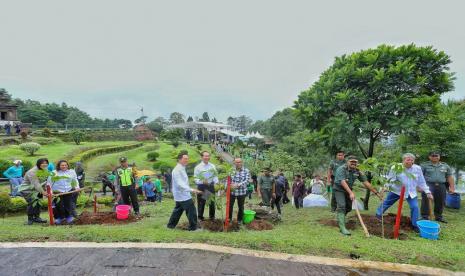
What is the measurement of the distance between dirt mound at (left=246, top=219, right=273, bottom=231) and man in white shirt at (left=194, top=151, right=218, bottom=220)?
878 millimetres

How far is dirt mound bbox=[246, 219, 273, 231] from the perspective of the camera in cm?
573

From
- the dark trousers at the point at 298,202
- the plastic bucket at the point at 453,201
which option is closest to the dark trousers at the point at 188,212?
the dark trousers at the point at 298,202

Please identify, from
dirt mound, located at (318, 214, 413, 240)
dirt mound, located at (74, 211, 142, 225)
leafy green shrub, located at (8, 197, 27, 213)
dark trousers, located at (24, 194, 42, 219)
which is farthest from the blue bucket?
leafy green shrub, located at (8, 197, 27, 213)

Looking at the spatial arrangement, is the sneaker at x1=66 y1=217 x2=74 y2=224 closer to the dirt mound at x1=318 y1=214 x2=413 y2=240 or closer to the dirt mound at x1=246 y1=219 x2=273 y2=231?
the dirt mound at x1=246 y1=219 x2=273 y2=231

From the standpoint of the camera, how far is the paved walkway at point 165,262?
3633 mm

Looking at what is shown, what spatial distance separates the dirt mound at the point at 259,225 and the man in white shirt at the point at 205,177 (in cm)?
88

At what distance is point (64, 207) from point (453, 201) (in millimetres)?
10553

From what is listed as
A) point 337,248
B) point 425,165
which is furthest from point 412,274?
point 425,165

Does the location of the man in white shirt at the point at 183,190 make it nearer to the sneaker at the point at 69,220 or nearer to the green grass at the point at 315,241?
the green grass at the point at 315,241

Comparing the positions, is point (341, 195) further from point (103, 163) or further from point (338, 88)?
point (103, 163)

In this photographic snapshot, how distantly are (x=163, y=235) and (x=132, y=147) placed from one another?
32015 mm

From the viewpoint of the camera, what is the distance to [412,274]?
3.58 metres

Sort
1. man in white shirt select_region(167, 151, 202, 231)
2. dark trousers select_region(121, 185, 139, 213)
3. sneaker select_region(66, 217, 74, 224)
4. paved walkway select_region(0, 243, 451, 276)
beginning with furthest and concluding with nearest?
dark trousers select_region(121, 185, 139, 213)
sneaker select_region(66, 217, 74, 224)
man in white shirt select_region(167, 151, 202, 231)
paved walkway select_region(0, 243, 451, 276)

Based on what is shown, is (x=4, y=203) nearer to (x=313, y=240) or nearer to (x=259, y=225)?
(x=259, y=225)
